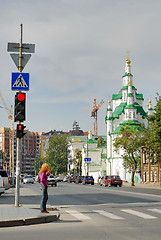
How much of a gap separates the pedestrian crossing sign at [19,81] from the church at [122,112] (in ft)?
272

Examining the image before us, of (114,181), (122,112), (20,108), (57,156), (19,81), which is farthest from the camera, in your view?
(57,156)

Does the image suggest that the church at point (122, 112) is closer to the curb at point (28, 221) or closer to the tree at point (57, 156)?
the tree at point (57, 156)

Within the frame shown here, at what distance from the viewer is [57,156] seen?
15412cm

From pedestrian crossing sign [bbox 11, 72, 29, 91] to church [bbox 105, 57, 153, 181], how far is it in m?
83.0

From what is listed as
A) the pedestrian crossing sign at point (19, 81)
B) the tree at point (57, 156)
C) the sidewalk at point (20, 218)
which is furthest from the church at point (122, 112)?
the sidewalk at point (20, 218)

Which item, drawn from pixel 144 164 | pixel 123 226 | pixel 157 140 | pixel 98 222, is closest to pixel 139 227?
pixel 123 226

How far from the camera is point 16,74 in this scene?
57.8 feet

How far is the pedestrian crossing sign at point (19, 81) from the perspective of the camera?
17.6m

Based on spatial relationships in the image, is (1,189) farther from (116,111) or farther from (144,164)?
(116,111)

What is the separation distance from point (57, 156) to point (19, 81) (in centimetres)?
13733

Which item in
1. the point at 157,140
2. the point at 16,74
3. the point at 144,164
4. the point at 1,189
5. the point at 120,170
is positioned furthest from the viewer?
the point at 120,170

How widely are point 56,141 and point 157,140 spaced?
4294 inches

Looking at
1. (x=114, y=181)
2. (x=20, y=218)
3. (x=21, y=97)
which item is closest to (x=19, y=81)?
(x=21, y=97)

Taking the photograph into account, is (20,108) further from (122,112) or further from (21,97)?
(122,112)
